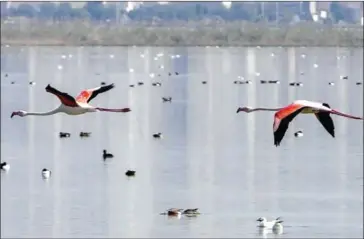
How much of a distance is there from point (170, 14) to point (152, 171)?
3586 inches

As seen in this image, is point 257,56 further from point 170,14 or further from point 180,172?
point 180,172

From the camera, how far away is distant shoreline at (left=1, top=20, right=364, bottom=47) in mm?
135500

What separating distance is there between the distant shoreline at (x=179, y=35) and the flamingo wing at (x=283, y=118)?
122296mm

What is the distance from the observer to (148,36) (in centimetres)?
15688

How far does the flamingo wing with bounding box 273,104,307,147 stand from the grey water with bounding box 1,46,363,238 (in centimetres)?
2467

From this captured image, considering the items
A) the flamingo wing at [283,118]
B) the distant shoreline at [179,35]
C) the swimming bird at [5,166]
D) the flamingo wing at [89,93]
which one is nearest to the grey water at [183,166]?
the swimming bird at [5,166]

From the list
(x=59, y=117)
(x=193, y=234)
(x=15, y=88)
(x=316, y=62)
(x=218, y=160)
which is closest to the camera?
(x=193, y=234)

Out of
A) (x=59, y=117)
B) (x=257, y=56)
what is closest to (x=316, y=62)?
(x=257, y=56)

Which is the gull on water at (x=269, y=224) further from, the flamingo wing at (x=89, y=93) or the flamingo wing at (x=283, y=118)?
the flamingo wing at (x=283, y=118)

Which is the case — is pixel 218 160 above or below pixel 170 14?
below

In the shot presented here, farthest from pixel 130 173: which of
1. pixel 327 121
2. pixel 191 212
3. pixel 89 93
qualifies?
pixel 327 121

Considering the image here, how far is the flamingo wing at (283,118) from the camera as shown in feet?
23.2

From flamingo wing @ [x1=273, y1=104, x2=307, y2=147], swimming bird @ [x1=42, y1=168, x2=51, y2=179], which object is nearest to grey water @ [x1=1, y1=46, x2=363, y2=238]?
swimming bird @ [x1=42, y1=168, x2=51, y2=179]

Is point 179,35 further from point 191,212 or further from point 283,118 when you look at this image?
point 283,118
